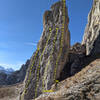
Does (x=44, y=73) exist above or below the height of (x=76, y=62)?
below

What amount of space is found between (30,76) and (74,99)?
9.43 metres

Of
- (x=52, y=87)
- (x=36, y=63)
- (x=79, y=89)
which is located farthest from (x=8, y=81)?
(x=79, y=89)

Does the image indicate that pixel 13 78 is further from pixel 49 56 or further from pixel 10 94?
pixel 49 56

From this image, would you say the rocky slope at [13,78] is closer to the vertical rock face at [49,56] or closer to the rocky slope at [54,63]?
the vertical rock face at [49,56]

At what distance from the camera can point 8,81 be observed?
2803 inches

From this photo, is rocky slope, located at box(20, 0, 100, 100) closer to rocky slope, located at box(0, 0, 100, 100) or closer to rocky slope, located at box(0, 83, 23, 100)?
rocky slope, located at box(0, 0, 100, 100)

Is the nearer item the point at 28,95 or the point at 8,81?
the point at 28,95

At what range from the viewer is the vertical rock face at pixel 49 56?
13.7 m

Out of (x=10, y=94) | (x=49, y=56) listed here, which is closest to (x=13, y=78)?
(x=10, y=94)

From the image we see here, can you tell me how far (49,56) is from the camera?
595 inches

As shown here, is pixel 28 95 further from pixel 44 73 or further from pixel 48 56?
pixel 48 56

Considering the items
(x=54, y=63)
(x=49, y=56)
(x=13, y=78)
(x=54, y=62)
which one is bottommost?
(x=13, y=78)

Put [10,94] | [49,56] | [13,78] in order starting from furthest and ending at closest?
[13,78] < [10,94] < [49,56]

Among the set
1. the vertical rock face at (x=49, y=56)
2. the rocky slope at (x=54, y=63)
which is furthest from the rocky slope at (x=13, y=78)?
the rocky slope at (x=54, y=63)
